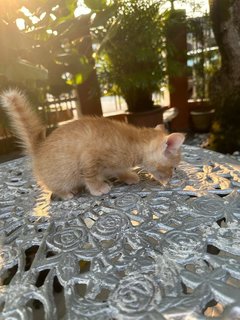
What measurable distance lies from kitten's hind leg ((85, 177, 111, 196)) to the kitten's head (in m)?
0.17

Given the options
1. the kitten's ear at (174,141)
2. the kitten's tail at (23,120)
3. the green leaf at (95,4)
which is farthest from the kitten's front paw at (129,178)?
the green leaf at (95,4)

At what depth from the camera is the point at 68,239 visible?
0.72 m

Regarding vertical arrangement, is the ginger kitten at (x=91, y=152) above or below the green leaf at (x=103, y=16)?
below

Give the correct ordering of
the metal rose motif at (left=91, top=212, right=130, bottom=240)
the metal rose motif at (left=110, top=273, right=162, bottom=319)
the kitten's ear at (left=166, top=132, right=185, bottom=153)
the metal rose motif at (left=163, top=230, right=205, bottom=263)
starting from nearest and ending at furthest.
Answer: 1. the metal rose motif at (left=110, top=273, right=162, bottom=319)
2. the metal rose motif at (left=163, top=230, right=205, bottom=263)
3. the metal rose motif at (left=91, top=212, right=130, bottom=240)
4. the kitten's ear at (left=166, top=132, right=185, bottom=153)

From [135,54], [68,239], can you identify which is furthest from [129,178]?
[135,54]

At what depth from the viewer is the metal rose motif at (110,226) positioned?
716 millimetres

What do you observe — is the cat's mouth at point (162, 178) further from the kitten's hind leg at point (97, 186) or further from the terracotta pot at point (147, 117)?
the terracotta pot at point (147, 117)

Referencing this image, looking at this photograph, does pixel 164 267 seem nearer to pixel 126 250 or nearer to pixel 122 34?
pixel 126 250

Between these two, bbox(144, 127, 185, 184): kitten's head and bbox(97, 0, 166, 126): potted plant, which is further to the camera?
bbox(97, 0, 166, 126): potted plant

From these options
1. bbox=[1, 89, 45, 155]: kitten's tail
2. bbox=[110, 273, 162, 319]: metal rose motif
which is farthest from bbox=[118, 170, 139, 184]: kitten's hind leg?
bbox=[110, 273, 162, 319]: metal rose motif

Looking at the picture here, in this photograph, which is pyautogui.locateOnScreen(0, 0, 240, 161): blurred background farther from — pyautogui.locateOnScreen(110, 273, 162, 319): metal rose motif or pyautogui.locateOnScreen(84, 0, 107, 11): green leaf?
pyautogui.locateOnScreen(110, 273, 162, 319): metal rose motif

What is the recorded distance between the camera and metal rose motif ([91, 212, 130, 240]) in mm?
716

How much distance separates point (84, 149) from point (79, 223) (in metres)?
0.30

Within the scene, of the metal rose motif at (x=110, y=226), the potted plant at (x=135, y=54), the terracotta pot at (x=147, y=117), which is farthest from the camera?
the terracotta pot at (x=147, y=117)
